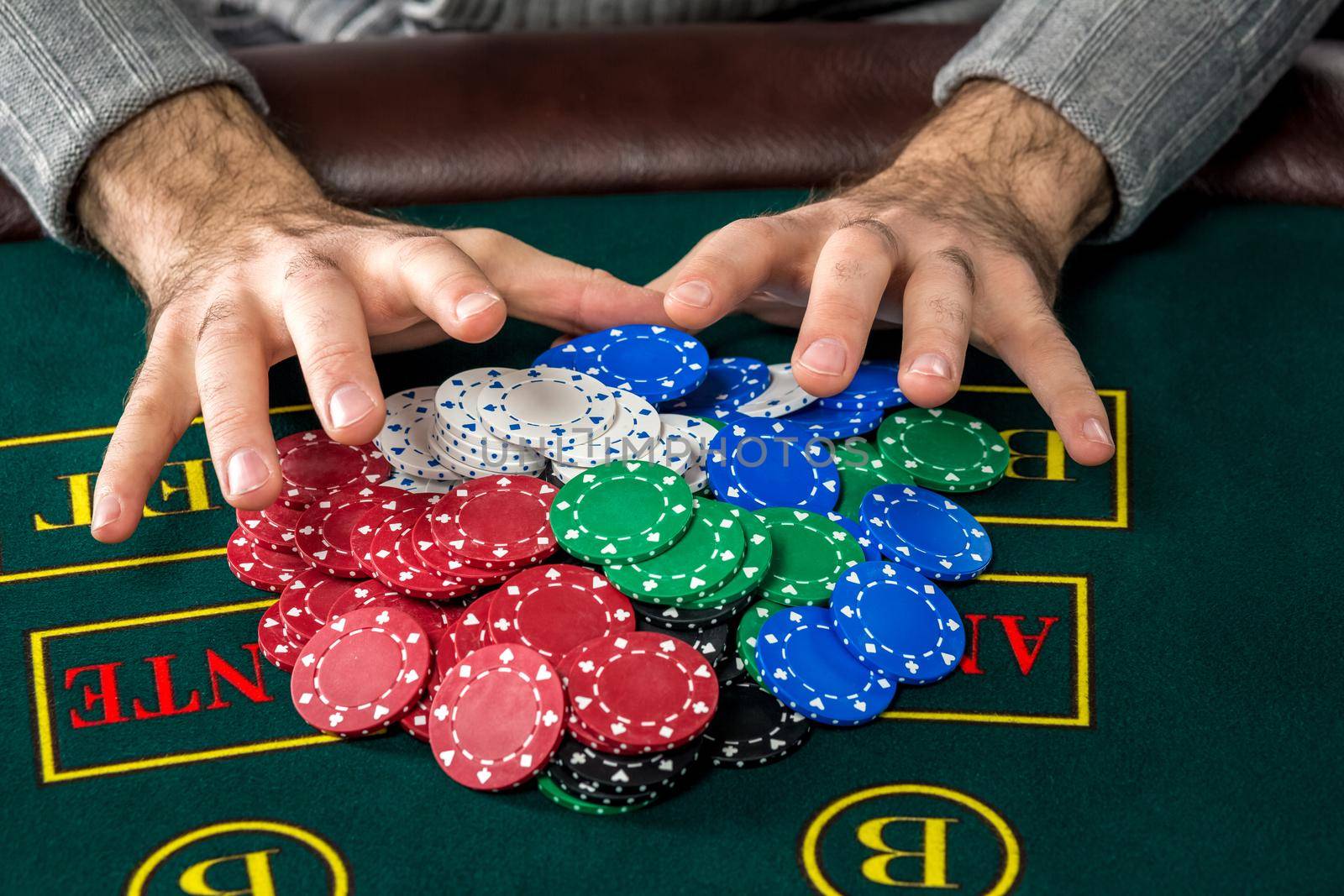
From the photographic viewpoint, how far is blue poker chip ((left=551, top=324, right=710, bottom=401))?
5.51 feet

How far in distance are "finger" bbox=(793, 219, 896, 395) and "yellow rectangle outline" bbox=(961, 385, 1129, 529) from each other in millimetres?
304

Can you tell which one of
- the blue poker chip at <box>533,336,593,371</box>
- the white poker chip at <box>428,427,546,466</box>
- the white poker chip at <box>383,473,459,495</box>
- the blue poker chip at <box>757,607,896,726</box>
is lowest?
the blue poker chip at <box>757,607,896,726</box>

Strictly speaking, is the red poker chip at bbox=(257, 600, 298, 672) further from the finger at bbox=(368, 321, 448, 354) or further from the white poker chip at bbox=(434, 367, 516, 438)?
the finger at bbox=(368, 321, 448, 354)

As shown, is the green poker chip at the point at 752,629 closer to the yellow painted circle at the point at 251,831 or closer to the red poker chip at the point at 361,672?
the red poker chip at the point at 361,672

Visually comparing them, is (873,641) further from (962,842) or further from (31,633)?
(31,633)

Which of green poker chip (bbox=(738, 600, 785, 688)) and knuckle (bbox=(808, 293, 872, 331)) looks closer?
green poker chip (bbox=(738, 600, 785, 688))

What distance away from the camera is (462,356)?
1.80 m

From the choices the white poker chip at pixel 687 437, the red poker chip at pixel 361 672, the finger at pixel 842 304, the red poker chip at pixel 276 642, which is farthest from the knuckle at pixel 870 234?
the red poker chip at pixel 276 642

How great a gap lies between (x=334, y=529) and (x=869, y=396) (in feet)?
2.56

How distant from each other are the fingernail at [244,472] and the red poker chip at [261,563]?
0.55ft

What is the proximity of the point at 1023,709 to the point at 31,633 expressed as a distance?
3.70ft

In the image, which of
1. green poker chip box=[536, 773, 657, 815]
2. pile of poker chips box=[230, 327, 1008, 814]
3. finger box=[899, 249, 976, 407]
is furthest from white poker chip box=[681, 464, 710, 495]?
green poker chip box=[536, 773, 657, 815]

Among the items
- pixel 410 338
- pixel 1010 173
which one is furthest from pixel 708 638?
pixel 1010 173

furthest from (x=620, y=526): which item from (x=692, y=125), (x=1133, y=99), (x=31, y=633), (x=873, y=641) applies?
(x=1133, y=99)
